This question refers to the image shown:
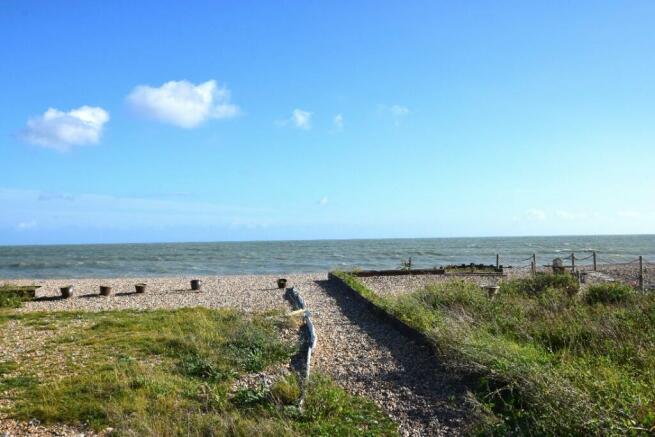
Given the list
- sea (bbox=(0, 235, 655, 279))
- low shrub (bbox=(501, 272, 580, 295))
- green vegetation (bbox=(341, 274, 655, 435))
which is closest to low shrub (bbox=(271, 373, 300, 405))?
green vegetation (bbox=(341, 274, 655, 435))

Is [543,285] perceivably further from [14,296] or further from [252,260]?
[252,260]

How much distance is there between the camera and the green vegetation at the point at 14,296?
16781mm

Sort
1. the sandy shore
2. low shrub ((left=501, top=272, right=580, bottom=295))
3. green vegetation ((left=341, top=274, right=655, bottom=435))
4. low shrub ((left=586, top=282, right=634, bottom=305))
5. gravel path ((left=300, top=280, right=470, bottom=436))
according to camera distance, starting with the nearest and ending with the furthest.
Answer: green vegetation ((left=341, top=274, right=655, bottom=435)) → gravel path ((left=300, top=280, right=470, bottom=436)) → low shrub ((left=586, top=282, right=634, bottom=305)) → low shrub ((left=501, top=272, right=580, bottom=295)) → the sandy shore

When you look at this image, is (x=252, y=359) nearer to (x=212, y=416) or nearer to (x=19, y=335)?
(x=212, y=416)

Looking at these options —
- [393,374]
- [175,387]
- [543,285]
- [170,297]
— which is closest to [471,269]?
[543,285]

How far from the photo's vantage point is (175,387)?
6.87 m

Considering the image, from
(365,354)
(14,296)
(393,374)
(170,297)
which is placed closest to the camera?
(393,374)

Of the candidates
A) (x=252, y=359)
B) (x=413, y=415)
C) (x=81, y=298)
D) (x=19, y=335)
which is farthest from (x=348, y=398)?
(x=81, y=298)

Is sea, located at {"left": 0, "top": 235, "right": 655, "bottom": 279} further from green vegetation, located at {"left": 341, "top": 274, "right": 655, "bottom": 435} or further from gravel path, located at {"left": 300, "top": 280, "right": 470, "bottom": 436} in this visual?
gravel path, located at {"left": 300, "top": 280, "right": 470, "bottom": 436}

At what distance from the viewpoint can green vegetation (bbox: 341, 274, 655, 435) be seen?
4730 millimetres

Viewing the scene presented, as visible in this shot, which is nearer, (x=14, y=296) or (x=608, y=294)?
(x=608, y=294)

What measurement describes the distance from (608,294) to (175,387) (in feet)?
36.1

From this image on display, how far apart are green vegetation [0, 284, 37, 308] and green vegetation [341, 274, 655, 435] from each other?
12.1 meters

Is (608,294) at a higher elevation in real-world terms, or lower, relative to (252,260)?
higher
